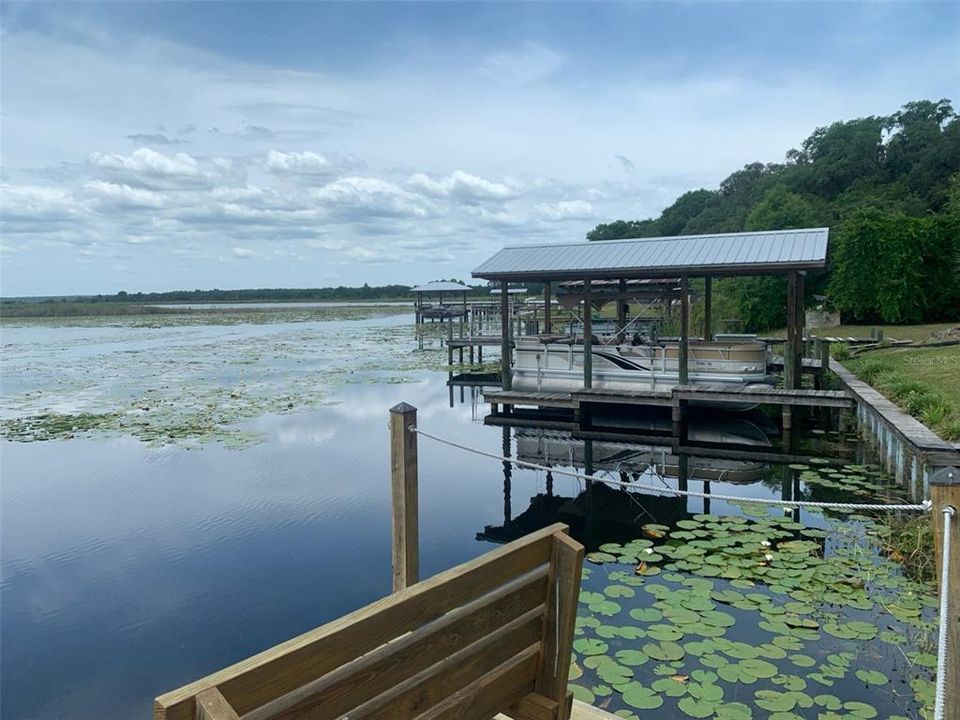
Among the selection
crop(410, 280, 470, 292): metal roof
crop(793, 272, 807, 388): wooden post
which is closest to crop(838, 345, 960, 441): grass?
crop(793, 272, 807, 388): wooden post

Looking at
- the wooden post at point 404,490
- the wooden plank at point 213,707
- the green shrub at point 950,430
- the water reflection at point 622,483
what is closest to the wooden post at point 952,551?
the wooden plank at point 213,707

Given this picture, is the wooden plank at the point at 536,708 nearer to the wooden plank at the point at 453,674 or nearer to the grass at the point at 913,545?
the wooden plank at the point at 453,674

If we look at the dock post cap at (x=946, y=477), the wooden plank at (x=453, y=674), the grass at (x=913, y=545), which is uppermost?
the dock post cap at (x=946, y=477)

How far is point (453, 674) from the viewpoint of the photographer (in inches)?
97.2

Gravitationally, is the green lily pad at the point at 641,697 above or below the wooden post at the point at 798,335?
below

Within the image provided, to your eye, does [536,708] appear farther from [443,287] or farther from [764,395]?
[443,287]

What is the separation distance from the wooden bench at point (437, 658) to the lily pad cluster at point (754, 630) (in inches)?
80.3

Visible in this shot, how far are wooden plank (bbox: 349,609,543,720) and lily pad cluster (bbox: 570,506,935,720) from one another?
7.07 feet

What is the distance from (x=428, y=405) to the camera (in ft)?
59.4

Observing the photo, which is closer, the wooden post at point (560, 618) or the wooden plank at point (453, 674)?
the wooden plank at point (453, 674)

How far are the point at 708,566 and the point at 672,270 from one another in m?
8.57

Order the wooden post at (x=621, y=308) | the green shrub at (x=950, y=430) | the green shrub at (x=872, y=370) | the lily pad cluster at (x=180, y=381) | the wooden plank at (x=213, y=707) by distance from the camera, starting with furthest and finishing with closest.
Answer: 1. the wooden post at (x=621, y=308)
2. the lily pad cluster at (x=180, y=381)
3. the green shrub at (x=872, y=370)
4. the green shrub at (x=950, y=430)
5. the wooden plank at (x=213, y=707)

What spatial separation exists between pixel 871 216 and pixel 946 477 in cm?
2883

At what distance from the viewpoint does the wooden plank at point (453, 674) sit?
221cm
